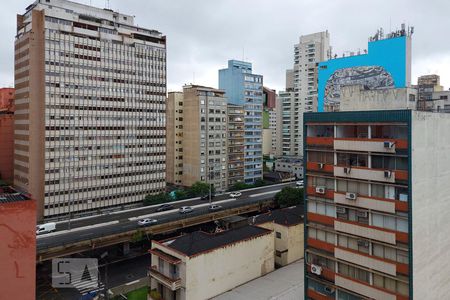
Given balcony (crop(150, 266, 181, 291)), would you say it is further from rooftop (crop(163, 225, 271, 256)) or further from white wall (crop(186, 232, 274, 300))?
rooftop (crop(163, 225, 271, 256))

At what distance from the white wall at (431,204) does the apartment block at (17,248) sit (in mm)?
25492

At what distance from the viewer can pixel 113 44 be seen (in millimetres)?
72062

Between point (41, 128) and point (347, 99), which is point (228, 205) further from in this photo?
point (347, 99)

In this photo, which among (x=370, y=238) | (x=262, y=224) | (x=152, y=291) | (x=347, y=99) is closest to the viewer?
(x=370, y=238)

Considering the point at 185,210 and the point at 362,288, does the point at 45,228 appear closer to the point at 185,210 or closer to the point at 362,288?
the point at 185,210

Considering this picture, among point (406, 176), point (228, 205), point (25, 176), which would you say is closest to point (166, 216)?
point (228, 205)

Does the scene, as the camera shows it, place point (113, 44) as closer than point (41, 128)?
No

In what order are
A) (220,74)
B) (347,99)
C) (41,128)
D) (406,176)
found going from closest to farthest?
(406,176) < (347,99) < (41,128) < (220,74)

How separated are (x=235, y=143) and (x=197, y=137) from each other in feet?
39.5

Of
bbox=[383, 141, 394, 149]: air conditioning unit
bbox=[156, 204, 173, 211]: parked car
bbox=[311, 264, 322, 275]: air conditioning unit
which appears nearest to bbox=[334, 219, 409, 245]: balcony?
bbox=[311, 264, 322, 275]: air conditioning unit

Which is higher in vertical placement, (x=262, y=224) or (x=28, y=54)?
(x=28, y=54)

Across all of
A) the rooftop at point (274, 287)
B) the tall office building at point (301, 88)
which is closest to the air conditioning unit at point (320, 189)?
the rooftop at point (274, 287)

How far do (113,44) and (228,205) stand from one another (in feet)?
127

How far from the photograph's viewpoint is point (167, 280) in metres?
34.8
